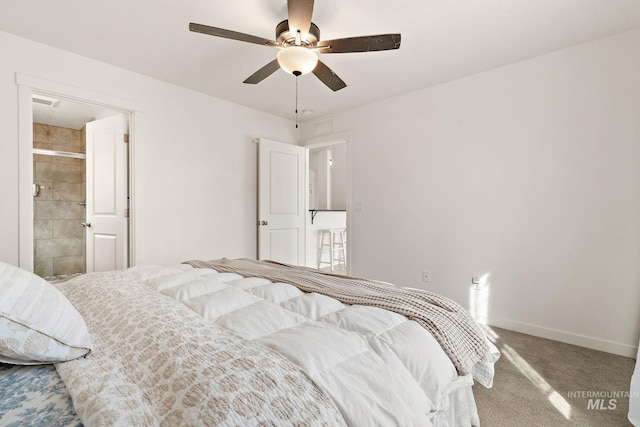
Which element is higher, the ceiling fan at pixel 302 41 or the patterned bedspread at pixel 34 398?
the ceiling fan at pixel 302 41

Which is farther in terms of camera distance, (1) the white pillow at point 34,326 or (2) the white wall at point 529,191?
(2) the white wall at point 529,191

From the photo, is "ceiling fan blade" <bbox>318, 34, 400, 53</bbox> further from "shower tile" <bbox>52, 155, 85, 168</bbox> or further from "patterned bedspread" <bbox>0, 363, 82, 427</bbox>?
"shower tile" <bbox>52, 155, 85, 168</bbox>

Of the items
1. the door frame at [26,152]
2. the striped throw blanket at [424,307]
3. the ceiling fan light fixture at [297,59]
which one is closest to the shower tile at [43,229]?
the door frame at [26,152]

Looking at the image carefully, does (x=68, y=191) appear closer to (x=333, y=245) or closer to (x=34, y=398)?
(x=333, y=245)

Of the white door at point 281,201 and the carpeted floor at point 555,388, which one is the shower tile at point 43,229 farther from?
the carpeted floor at point 555,388

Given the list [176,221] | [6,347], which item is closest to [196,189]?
[176,221]

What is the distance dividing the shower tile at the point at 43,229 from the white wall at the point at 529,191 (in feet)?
15.0

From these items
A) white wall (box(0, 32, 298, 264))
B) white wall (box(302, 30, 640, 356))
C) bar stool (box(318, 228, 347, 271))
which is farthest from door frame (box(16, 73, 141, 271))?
bar stool (box(318, 228, 347, 271))

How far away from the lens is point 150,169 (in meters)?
3.12

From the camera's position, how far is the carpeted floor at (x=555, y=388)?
61.9 inches

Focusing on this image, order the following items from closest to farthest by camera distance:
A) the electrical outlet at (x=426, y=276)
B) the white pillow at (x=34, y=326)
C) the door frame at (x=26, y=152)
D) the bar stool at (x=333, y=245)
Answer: the white pillow at (x=34, y=326) → the door frame at (x=26, y=152) → the electrical outlet at (x=426, y=276) → the bar stool at (x=333, y=245)

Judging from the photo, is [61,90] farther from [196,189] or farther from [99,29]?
[196,189]

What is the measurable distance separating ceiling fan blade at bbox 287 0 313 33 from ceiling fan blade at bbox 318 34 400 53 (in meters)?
0.19

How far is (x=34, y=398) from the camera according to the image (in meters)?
0.71
